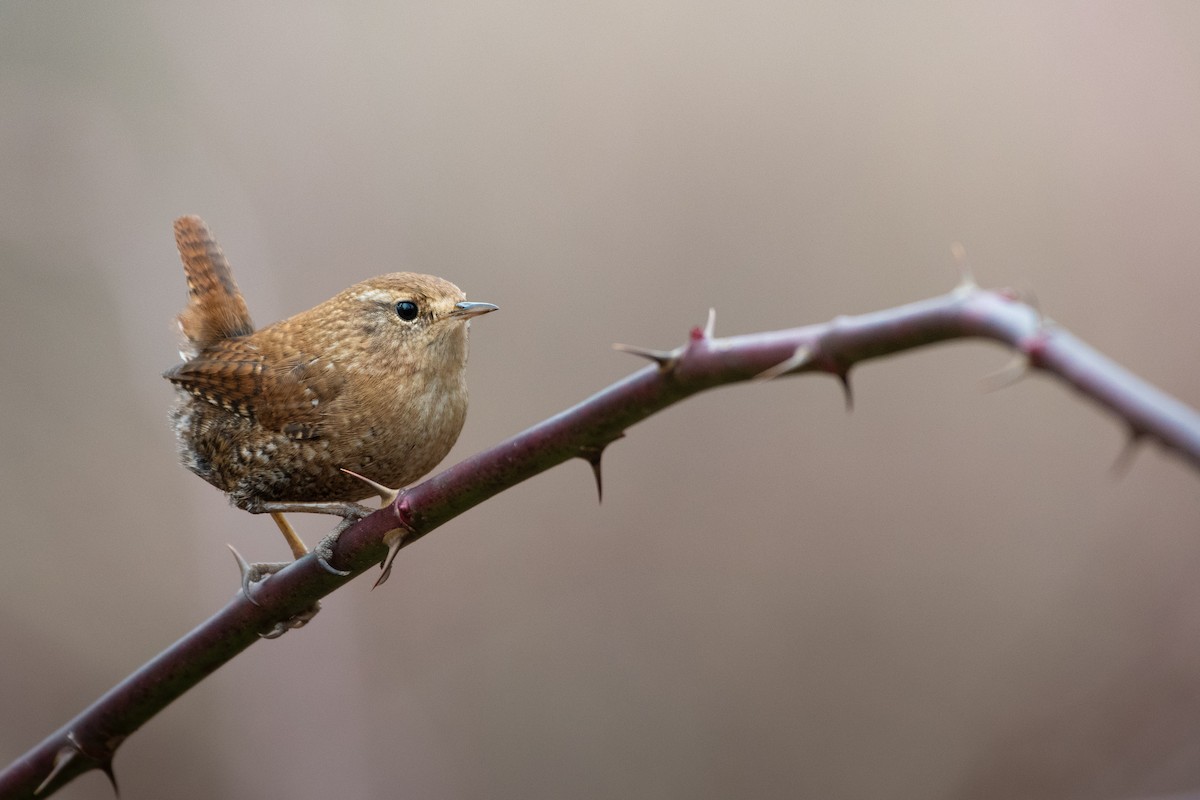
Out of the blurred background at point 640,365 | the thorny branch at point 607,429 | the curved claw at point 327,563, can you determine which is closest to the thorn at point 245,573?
the thorny branch at point 607,429

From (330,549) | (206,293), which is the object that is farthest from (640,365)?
(330,549)

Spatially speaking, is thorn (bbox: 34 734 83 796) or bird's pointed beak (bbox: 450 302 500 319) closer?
thorn (bbox: 34 734 83 796)

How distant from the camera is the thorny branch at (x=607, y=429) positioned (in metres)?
0.74

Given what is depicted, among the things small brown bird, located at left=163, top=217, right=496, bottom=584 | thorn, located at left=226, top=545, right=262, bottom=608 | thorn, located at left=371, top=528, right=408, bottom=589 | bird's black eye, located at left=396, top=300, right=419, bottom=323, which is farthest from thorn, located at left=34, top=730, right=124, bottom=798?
bird's black eye, located at left=396, top=300, right=419, bottom=323

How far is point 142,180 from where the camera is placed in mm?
3410

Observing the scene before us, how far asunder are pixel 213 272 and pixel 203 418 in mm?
414

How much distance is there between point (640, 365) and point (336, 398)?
79.3 inches

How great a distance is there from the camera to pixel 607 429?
1138mm

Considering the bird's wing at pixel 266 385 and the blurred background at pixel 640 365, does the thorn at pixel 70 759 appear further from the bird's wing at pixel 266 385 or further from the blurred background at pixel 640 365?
the blurred background at pixel 640 365

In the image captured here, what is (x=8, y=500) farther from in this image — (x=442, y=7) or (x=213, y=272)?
(x=442, y=7)

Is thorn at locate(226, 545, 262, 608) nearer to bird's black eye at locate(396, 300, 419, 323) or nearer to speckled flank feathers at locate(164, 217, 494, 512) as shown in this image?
speckled flank feathers at locate(164, 217, 494, 512)

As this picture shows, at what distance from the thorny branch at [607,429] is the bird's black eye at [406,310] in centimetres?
56

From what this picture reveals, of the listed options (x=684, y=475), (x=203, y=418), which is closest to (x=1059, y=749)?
(x=684, y=475)

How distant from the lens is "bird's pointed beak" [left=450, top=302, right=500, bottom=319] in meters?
1.92
